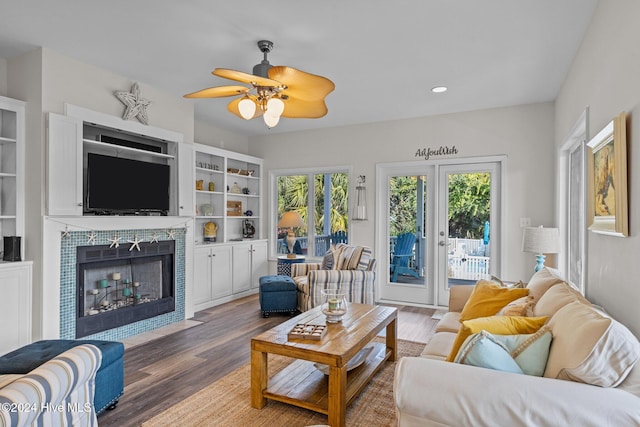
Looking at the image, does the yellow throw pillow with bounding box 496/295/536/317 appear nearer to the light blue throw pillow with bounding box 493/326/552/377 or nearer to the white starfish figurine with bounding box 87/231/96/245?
the light blue throw pillow with bounding box 493/326/552/377

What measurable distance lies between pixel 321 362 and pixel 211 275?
3280 millimetres

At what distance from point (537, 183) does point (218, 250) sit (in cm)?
422

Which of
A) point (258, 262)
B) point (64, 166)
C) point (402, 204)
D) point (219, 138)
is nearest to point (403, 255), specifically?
point (402, 204)

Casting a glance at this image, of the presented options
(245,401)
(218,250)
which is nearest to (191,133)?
(218,250)

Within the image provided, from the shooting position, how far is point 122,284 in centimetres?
404

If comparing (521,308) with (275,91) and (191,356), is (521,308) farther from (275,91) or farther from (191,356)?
(191,356)

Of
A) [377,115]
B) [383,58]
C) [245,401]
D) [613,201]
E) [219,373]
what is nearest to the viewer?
[613,201]

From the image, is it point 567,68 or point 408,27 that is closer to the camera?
point 408,27

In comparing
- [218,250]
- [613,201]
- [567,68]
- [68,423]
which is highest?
[567,68]

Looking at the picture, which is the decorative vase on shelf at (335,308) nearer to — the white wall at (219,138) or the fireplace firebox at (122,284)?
the fireplace firebox at (122,284)

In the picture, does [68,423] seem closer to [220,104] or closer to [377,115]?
[220,104]

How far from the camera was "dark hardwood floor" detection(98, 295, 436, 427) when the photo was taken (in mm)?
2500

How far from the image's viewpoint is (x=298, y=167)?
20.1 feet

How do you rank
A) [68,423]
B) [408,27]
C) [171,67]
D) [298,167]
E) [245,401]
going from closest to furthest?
[68,423], [245,401], [408,27], [171,67], [298,167]
